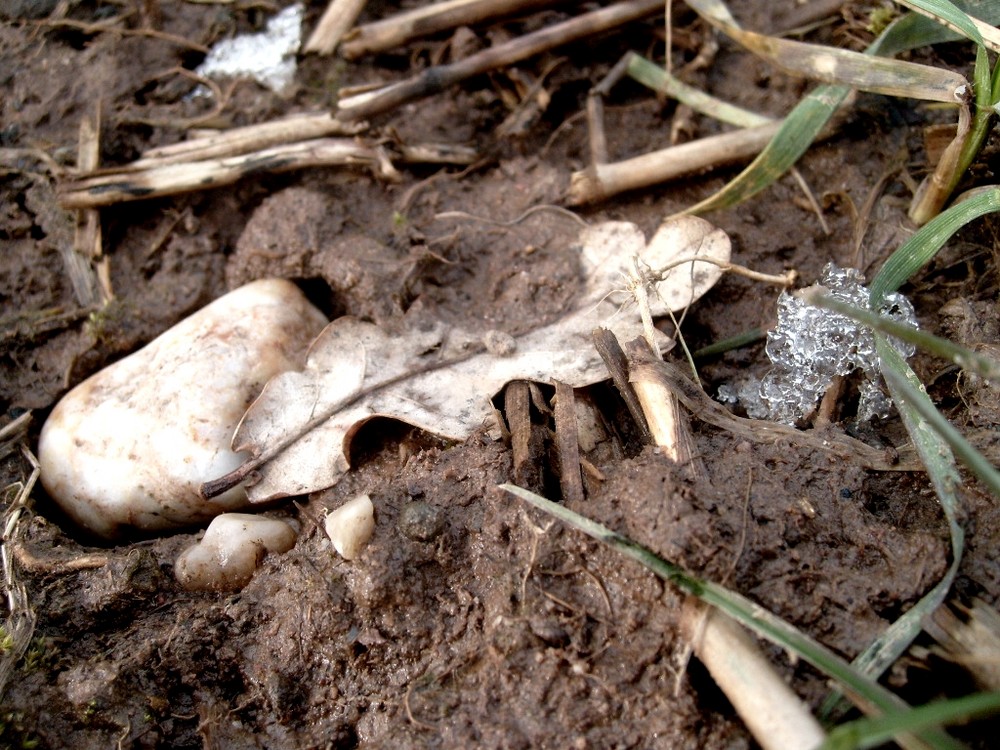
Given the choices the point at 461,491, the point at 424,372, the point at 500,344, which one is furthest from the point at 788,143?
the point at 461,491

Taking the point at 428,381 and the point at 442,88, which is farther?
the point at 442,88

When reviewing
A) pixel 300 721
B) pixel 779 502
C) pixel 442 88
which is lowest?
pixel 300 721

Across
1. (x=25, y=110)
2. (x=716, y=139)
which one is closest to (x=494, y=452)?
(x=716, y=139)

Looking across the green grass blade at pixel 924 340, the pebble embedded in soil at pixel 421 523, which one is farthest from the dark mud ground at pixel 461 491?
the green grass blade at pixel 924 340

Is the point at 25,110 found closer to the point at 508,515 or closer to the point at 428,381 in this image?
the point at 428,381

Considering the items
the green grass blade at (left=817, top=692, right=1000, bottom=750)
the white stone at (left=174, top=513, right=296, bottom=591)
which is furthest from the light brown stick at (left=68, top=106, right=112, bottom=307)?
the green grass blade at (left=817, top=692, right=1000, bottom=750)

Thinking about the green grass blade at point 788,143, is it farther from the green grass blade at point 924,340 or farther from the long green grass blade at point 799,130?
the green grass blade at point 924,340
